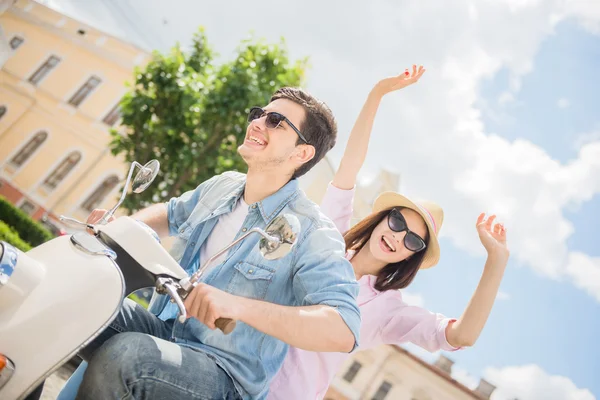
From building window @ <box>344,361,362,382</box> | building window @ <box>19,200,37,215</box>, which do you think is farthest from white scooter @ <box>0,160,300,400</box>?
building window @ <box>344,361,362,382</box>

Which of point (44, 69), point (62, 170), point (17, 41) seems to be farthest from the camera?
point (17, 41)

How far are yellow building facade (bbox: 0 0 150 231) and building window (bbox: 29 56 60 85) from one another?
0.05 metres

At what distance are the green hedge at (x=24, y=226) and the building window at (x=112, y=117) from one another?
32.8 ft

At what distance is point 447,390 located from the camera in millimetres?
23188

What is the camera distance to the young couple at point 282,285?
1.38 meters

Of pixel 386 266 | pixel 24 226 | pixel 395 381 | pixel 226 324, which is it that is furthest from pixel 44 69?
pixel 226 324

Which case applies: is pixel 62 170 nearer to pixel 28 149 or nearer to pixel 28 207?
pixel 28 207

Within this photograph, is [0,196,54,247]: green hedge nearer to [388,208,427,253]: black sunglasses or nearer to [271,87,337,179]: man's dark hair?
[388,208,427,253]: black sunglasses

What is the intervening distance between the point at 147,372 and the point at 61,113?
2617cm

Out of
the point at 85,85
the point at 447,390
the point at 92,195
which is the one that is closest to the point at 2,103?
the point at 85,85

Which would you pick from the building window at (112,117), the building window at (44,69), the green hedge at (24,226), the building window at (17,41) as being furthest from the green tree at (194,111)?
the building window at (17,41)

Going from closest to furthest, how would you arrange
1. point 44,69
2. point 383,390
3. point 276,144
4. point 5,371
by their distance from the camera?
1. point 5,371
2. point 276,144
3. point 383,390
4. point 44,69

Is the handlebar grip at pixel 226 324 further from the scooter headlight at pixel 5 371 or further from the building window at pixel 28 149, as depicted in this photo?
the building window at pixel 28 149

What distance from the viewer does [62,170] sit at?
906 inches
